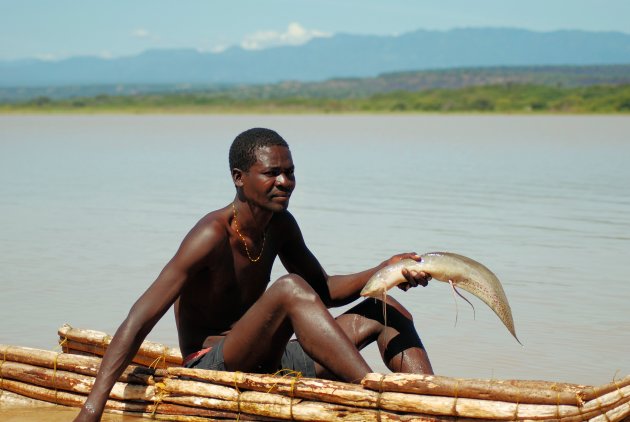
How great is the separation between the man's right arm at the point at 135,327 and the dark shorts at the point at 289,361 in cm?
38

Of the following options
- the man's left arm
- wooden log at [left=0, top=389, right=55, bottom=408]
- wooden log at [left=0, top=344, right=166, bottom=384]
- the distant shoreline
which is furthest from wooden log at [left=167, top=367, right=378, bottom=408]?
the distant shoreline

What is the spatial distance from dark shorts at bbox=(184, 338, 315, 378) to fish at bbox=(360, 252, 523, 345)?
1.67 feet

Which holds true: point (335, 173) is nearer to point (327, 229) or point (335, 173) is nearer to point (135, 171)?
point (135, 171)

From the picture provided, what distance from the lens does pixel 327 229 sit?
12.1 meters

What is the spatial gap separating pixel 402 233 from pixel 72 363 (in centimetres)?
699

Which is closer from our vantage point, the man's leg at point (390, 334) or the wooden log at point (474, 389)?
the wooden log at point (474, 389)

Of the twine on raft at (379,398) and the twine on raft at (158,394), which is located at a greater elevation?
the twine on raft at (379,398)

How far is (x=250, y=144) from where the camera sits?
4.65 metres

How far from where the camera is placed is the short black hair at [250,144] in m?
4.64

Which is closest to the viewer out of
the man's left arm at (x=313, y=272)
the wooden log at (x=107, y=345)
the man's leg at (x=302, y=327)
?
the man's leg at (x=302, y=327)

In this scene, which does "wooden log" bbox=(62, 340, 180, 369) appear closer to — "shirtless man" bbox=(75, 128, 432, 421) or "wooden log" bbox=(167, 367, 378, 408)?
"shirtless man" bbox=(75, 128, 432, 421)

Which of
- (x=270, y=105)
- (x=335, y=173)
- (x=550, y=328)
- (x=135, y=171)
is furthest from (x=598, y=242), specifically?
(x=270, y=105)

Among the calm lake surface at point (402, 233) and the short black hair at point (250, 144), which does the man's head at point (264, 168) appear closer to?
the short black hair at point (250, 144)

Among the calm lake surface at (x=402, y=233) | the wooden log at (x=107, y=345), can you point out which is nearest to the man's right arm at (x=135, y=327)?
the wooden log at (x=107, y=345)
